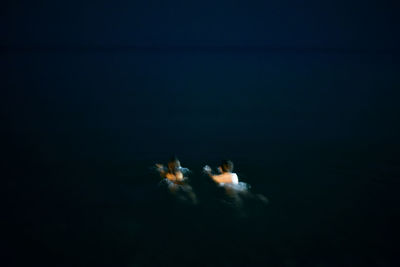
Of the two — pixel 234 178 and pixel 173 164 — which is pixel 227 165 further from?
pixel 173 164

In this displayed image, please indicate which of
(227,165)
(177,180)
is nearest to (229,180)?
(227,165)

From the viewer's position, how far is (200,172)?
32.4ft

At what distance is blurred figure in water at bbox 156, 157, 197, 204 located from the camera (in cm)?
880

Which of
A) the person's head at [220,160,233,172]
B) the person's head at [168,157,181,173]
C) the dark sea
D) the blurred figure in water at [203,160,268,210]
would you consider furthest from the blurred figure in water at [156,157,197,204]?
the person's head at [220,160,233,172]

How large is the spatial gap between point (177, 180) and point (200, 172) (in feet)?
2.57

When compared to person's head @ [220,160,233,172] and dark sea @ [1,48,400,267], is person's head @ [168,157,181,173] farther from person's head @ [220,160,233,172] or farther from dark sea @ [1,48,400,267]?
person's head @ [220,160,233,172]

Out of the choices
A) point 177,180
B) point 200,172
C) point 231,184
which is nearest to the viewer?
point 231,184

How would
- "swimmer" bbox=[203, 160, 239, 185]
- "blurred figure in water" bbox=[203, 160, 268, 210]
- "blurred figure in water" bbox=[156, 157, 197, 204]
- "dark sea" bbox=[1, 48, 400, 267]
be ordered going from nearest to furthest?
"dark sea" bbox=[1, 48, 400, 267] → "blurred figure in water" bbox=[203, 160, 268, 210] → "blurred figure in water" bbox=[156, 157, 197, 204] → "swimmer" bbox=[203, 160, 239, 185]

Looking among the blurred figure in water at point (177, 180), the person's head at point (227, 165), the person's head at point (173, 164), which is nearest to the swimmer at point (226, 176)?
the person's head at point (227, 165)

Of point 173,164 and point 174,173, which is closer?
point 173,164

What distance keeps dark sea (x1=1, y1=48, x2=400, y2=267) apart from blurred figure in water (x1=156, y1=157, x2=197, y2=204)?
8.7 inches

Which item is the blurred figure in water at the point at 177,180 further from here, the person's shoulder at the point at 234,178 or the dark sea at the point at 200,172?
the person's shoulder at the point at 234,178

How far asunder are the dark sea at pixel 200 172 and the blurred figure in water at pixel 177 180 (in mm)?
220

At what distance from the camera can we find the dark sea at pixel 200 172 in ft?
23.0
